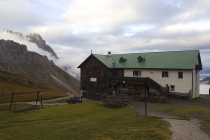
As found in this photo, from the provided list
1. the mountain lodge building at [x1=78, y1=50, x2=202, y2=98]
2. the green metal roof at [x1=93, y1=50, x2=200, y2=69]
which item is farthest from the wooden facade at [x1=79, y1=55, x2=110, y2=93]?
the green metal roof at [x1=93, y1=50, x2=200, y2=69]

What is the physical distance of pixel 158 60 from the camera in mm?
45344

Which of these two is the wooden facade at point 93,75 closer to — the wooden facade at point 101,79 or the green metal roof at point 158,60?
the wooden facade at point 101,79

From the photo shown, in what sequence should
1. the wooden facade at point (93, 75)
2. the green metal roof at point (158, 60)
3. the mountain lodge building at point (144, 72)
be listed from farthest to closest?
the wooden facade at point (93, 75) → the green metal roof at point (158, 60) → the mountain lodge building at point (144, 72)

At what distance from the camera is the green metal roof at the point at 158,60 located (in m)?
40.9

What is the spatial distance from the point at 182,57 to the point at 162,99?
39.3 feet

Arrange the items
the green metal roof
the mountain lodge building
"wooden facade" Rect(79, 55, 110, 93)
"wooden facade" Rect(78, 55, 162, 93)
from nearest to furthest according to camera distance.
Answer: the mountain lodge building
the green metal roof
"wooden facade" Rect(78, 55, 162, 93)
"wooden facade" Rect(79, 55, 110, 93)

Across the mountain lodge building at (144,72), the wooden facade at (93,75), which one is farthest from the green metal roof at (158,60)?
the wooden facade at (93,75)

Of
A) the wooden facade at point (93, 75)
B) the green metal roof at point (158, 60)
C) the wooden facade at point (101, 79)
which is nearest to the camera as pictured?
the green metal roof at point (158, 60)

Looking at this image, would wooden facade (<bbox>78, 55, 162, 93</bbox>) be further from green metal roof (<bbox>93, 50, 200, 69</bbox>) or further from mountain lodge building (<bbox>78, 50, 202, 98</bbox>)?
green metal roof (<bbox>93, 50, 200, 69</bbox>)

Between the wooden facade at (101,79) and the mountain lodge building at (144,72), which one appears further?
the wooden facade at (101,79)

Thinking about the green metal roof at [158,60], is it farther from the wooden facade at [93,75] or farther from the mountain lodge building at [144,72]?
the wooden facade at [93,75]

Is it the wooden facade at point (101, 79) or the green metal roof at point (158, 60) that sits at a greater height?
the green metal roof at point (158, 60)

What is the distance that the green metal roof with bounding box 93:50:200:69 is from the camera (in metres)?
40.9

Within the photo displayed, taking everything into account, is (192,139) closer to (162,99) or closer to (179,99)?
(162,99)
